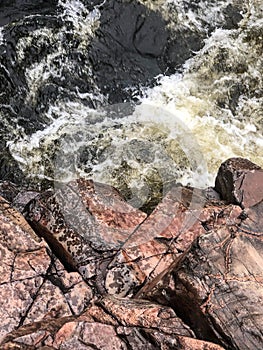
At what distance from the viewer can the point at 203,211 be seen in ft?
18.0

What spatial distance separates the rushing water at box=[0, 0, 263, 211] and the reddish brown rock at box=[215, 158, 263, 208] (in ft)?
3.56

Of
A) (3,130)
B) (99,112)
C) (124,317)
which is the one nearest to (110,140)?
(99,112)

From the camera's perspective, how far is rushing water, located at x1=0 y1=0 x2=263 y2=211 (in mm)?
7188

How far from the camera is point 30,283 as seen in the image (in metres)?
4.45

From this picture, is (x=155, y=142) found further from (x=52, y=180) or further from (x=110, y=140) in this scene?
(x=52, y=180)

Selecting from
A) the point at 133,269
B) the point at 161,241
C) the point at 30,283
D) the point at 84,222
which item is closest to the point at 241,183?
the point at 161,241

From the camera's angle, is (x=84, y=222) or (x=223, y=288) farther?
(x=84, y=222)

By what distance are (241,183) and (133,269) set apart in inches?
56.0

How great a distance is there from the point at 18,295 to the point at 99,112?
12.7 feet

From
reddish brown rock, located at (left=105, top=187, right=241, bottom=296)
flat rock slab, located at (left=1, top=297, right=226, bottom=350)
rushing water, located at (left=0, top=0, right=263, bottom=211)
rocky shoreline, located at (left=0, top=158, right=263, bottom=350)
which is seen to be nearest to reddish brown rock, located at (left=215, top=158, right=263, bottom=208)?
rocky shoreline, located at (left=0, top=158, right=263, bottom=350)

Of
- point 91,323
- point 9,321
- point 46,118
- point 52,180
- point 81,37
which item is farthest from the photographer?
point 81,37

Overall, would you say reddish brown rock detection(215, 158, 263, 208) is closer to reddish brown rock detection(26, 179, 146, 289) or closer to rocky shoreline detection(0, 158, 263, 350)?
rocky shoreline detection(0, 158, 263, 350)

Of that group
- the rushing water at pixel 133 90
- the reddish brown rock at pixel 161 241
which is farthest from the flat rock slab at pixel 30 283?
the rushing water at pixel 133 90

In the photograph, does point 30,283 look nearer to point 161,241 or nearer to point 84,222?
point 84,222
